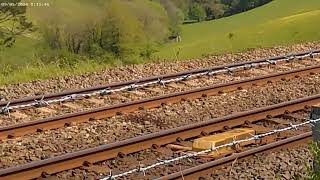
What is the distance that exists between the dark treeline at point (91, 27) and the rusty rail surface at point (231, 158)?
15.7 m

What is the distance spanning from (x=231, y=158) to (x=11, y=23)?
53.0 metres

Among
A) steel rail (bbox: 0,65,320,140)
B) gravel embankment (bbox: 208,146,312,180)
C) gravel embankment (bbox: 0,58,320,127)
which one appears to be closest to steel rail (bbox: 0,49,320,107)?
gravel embankment (bbox: 0,58,320,127)

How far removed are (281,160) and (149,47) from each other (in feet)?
78.5

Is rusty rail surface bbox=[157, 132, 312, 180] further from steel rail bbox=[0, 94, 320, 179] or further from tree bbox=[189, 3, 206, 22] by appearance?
tree bbox=[189, 3, 206, 22]

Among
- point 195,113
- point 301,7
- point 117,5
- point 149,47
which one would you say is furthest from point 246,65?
point 301,7

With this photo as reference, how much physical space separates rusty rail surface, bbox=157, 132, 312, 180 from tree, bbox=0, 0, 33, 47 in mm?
47329

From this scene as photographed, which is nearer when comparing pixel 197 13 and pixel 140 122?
pixel 140 122

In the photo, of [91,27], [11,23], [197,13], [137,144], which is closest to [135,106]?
[137,144]

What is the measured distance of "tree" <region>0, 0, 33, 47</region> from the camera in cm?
5384

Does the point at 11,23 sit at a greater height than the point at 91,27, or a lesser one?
lesser

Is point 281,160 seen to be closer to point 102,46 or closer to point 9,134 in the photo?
point 9,134

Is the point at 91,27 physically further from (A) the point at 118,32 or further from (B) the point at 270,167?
(B) the point at 270,167

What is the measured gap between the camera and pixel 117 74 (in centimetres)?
1614
